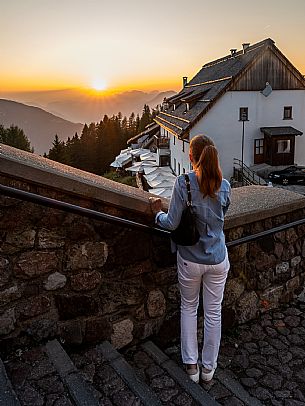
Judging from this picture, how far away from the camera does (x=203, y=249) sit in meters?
2.47

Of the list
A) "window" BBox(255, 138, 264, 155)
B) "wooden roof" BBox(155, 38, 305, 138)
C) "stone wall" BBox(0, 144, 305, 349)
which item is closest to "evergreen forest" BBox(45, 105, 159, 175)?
"wooden roof" BBox(155, 38, 305, 138)

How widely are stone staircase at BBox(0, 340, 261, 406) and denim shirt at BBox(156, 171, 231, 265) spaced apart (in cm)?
78

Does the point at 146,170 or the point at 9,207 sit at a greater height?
the point at 9,207

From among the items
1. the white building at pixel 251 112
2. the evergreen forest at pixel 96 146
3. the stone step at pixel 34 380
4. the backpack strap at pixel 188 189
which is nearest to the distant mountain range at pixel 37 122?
the evergreen forest at pixel 96 146

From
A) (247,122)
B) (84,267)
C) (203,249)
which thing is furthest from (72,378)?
(247,122)

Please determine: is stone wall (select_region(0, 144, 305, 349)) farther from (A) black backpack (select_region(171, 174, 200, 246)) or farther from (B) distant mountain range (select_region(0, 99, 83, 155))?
(B) distant mountain range (select_region(0, 99, 83, 155))

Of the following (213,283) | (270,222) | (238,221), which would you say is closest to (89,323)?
(213,283)

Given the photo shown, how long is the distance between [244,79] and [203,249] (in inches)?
947

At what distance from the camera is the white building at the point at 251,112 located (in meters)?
24.2

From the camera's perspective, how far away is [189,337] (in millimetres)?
2715

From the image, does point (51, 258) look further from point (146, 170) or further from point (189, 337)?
point (146, 170)

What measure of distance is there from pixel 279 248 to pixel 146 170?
2334 centimetres

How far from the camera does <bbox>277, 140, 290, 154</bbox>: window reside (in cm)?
2561

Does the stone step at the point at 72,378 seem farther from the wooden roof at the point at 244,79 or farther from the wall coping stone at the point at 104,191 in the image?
the wooden roof at the point at 244,79
